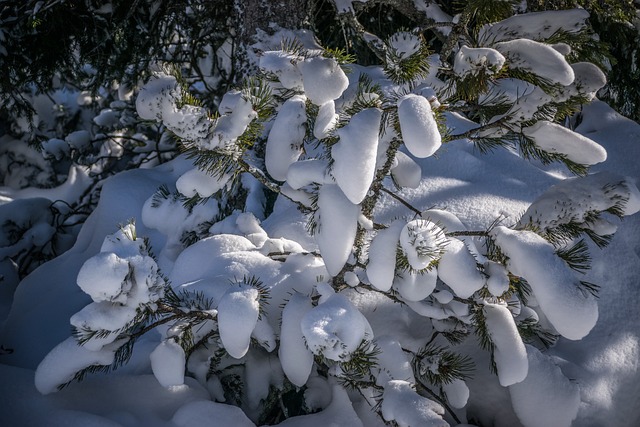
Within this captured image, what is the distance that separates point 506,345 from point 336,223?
2.10ft

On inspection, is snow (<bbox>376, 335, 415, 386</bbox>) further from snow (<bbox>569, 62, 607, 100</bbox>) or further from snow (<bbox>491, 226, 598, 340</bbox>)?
snow (<bbox>569, 62, 607, 100</bbox>)

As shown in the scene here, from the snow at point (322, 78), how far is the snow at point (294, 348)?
0.64 m

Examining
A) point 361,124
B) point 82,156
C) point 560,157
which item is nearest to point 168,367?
point 361,124

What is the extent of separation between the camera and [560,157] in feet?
A: 4.82

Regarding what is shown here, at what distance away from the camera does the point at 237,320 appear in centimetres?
134

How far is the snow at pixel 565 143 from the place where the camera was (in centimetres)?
140

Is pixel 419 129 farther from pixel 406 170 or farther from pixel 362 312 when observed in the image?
pixel 362 312

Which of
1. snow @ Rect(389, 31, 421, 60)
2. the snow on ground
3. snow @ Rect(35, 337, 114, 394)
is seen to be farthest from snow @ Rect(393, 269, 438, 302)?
snow @ Rect(35, 337, 114, 394)

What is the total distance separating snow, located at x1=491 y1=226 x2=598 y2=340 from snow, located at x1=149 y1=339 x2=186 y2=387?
1.01 meters

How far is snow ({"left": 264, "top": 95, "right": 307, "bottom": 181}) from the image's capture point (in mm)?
1439

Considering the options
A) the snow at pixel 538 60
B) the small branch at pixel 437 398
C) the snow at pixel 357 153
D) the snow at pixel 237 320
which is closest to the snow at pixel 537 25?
the snow at pixel 538 60

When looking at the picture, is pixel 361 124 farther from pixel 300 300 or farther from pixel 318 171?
pixel 300 300

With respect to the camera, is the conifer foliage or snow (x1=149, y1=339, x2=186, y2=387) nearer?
the conifer foliage

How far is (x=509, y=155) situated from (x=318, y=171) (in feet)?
5.43
